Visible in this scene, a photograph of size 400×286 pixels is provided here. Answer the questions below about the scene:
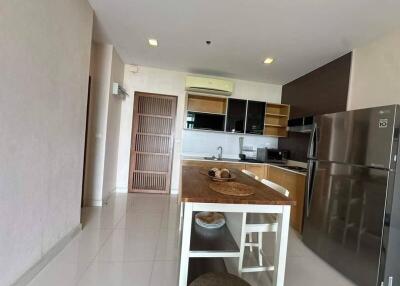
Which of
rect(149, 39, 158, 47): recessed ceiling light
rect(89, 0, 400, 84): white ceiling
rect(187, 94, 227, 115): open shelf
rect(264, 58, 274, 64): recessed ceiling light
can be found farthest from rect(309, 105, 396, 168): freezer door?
rect(149, 39, 158, 47): recessed ceiling light

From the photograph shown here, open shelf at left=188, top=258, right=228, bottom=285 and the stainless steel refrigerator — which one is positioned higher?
the stainless steel refrigerator

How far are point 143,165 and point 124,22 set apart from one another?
2.78m

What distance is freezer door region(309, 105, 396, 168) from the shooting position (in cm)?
186

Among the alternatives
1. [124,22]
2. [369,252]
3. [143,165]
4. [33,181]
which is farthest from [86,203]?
[369,252]

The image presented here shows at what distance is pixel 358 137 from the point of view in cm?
211

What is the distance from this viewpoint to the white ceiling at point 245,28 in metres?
2.16

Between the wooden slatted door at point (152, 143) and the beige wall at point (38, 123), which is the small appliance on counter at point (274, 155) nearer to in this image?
the wooden slatted door at point (152, 143)

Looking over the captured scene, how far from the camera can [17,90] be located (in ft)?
4.68

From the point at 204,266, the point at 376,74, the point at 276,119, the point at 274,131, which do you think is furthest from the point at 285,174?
the point at 204,266

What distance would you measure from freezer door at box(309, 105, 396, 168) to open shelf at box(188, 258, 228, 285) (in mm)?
1651

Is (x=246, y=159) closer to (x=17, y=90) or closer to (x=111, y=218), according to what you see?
(x=111, y=218)

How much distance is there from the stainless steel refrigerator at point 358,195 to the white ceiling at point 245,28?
101cm

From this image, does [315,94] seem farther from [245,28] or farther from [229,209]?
[229,209]

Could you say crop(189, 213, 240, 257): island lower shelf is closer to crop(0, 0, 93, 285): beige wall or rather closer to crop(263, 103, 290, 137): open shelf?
crop(0, 0, 93, 285): beige wall
